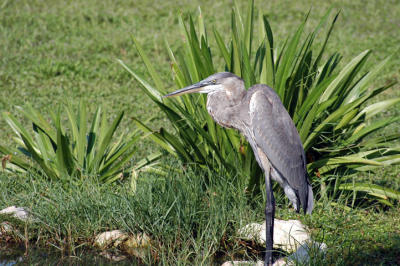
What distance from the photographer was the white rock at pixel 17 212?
3.98m

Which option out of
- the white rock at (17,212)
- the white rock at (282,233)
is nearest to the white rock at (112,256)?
the white rock at (17,212)

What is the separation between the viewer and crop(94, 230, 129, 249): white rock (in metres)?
3.84

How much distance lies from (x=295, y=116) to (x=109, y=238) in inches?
72.7

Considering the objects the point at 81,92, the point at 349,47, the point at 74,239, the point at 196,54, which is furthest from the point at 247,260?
the point at 349,47

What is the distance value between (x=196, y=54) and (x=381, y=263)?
2226mm

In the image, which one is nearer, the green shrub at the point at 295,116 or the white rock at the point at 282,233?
the white rock at the point at 282,233

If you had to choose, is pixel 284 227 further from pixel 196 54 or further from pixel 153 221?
pixel 196 54

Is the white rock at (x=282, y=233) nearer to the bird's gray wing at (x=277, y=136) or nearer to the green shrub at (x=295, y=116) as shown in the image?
the bird's gray wing at (x=277, y=136)

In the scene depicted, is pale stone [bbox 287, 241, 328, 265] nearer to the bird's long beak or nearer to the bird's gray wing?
the bird's gray wing

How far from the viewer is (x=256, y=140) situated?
12.4 feet

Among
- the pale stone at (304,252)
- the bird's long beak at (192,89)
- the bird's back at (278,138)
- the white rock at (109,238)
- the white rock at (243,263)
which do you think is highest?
the bird's long beak at (192,89)

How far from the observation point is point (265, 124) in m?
3.74

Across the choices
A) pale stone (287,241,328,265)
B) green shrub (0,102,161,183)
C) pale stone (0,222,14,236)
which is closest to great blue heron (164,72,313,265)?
pale stone (287,241,328,265)

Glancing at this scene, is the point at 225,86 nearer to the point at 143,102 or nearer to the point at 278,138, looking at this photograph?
the point at 278,138
